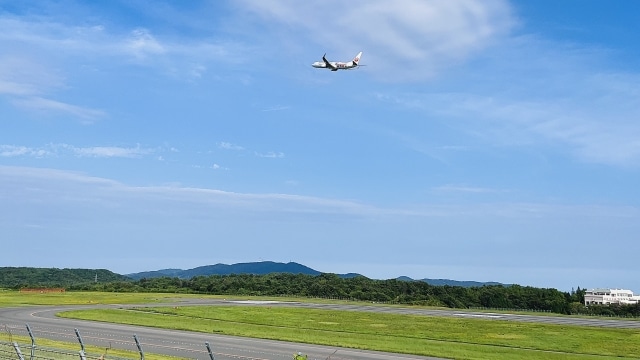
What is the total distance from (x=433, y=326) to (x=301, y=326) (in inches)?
535

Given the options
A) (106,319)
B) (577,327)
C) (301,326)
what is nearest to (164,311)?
(106,319)

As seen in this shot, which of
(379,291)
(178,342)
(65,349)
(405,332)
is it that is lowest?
(65,349)

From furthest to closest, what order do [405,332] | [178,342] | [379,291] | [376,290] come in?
1. [376,290]
2. [379,291]
3. [405,332]
4. [178,342]

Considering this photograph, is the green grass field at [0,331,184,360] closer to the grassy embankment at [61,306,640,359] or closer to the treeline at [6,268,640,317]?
the grassy embankment at [61,306,640,359]

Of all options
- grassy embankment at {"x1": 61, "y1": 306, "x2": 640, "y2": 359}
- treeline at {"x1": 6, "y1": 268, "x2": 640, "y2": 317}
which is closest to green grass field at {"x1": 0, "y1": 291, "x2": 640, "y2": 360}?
grassy embankment at {"x1": 61, "y1": 306, "x2": 640, "y2": 359}

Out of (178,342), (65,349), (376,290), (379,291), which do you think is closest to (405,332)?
(178,342)

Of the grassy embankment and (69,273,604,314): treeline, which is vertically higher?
(69,273,604,314): treeline

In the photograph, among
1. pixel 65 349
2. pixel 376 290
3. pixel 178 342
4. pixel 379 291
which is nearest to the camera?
pixel 65 349

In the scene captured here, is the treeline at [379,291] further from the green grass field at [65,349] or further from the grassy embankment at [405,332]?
the green grass field at [65,349]

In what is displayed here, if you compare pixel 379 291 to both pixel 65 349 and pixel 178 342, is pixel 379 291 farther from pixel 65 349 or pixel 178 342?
pixel 65 349

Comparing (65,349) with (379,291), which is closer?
(65,349)

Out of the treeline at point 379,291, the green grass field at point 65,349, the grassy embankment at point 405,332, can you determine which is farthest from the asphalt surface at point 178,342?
the treeline at point 379,291

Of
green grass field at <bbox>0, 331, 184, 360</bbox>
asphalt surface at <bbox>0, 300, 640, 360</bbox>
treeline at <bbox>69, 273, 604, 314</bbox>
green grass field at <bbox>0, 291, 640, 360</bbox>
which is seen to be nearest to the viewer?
green grass field at <bbox>0, 331, 184, 360</bbox>

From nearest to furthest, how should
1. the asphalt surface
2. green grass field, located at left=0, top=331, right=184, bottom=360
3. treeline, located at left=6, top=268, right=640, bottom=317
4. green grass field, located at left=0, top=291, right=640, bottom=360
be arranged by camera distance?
green grass field, located at left=0, top=331, right=184, bottom=360, the asphalt surface, green grass field, located at left=0, top=291, right=640, bottom=360, treeline, located at left=6, top=268, right=640, bottom=317
